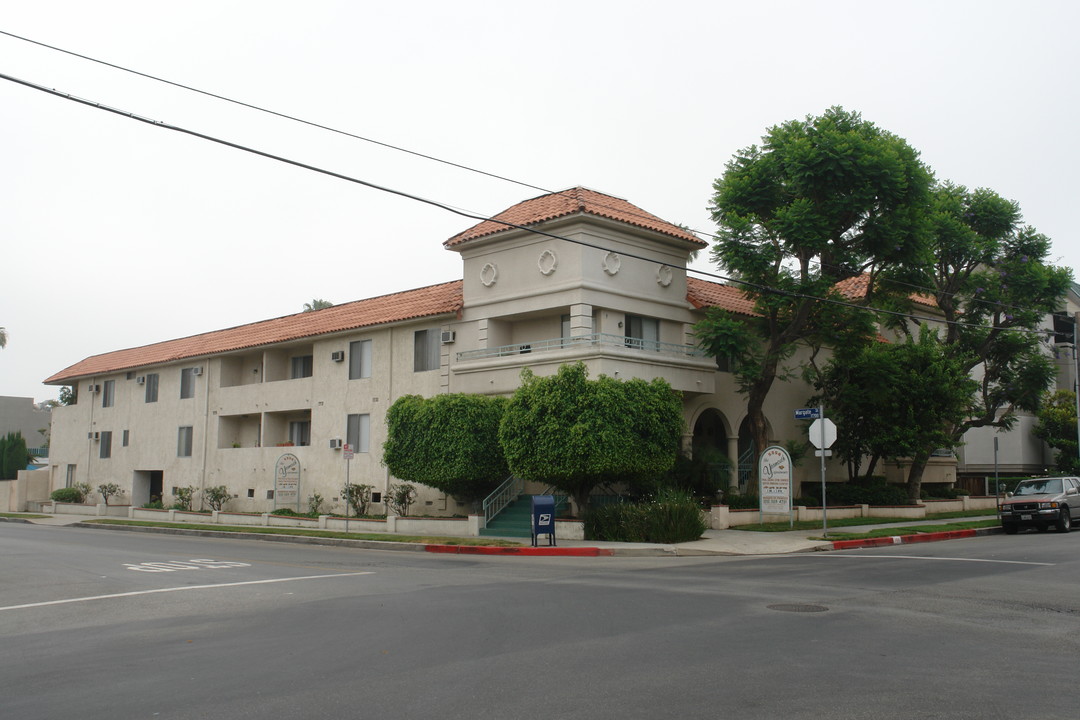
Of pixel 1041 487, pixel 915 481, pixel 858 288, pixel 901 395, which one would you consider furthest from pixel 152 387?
pixel 1041 487

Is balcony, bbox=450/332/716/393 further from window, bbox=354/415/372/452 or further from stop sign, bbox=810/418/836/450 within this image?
stop sign, bbox=810/418/836/450

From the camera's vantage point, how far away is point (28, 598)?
13789 mm

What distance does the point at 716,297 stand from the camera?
31406mm

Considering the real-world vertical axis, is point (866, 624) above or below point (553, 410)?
below

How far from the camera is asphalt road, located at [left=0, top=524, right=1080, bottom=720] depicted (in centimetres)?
684

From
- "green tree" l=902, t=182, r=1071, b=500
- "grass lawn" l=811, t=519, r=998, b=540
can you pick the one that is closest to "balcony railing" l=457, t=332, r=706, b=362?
"grass lawn" l=811, t=519, r=998, b=540

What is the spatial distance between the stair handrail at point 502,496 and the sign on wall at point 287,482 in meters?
10.7

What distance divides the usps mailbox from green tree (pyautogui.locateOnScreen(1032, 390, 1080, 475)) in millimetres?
32011

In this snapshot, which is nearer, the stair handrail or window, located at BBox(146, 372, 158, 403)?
the stair handrail

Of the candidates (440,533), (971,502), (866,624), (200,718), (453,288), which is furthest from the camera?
(971,502)

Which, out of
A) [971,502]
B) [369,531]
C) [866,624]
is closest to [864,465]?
[971,502]

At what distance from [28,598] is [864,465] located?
31399 mm

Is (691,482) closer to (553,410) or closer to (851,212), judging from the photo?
(553,410)

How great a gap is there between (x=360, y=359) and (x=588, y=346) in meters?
11.3
